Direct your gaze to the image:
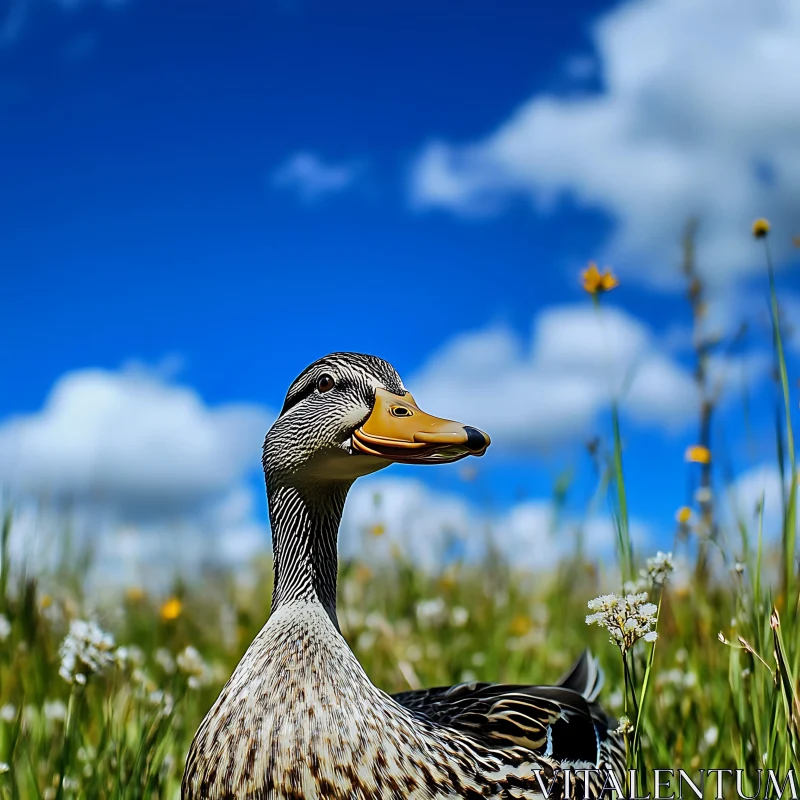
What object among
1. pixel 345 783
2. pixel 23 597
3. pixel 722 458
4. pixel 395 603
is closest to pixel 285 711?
pixel 345 783

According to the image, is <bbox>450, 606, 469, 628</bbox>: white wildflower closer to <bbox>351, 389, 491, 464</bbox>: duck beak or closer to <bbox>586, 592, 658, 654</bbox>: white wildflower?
<bbox>351, 389, 491, 464</bbox>: duck beak

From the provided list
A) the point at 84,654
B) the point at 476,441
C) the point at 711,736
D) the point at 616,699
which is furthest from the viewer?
the point at 616,699

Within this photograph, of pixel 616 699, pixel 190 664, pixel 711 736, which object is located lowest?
pixel 711 736

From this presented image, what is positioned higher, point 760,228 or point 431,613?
point 760,228

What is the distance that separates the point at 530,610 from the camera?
7258mm

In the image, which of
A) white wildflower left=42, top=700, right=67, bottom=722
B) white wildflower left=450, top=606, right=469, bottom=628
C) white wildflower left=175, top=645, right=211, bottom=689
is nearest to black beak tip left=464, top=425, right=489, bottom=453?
white wildflower left=175, top=645, right=211, bottom=689

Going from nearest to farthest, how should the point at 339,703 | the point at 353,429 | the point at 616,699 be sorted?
1. the point at 339,703
2. the point at 353,429
3. the point at 616,699

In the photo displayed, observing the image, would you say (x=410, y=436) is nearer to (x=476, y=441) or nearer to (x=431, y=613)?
(x=476, y=441)

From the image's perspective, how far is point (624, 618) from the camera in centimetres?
209

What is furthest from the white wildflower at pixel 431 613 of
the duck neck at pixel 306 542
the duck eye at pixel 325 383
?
the duck eye at pixel 325 383

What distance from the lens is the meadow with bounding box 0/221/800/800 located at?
287cm

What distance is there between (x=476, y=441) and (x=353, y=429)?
0.48 meters

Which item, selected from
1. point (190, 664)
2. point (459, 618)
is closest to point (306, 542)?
point (190, 664)

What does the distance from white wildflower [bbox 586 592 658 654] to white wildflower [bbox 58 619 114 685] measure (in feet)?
6.03
